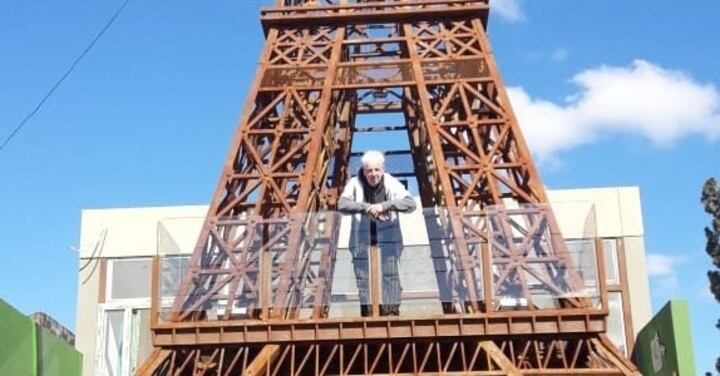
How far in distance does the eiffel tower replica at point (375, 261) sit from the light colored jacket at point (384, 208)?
0.50 metres

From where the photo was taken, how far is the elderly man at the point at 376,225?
1250 centimetres

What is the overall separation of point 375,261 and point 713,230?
62.7ft

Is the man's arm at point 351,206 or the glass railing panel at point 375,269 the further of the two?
the glass railing panel at point 375,269

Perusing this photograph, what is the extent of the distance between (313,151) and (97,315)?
948 cm

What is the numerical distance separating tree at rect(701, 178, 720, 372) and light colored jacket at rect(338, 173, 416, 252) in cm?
1748

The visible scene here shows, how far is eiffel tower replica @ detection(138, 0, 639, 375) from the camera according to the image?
13367 mm

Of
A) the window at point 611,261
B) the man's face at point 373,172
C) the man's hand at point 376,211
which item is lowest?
the man's hand at point 376,211

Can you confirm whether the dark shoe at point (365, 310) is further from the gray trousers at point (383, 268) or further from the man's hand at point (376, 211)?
the man's hand at point (376, 211)

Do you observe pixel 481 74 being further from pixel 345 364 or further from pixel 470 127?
pixel 345 364

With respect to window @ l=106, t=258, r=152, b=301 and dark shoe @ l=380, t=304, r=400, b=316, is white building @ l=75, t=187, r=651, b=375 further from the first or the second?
dark shoe @ l=380, t=304, r=400, b=316

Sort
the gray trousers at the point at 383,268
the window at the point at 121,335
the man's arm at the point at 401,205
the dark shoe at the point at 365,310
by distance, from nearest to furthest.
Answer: the man's arm at the point at 401,205
the gray trousers at the point at 383,268
the dark shoe at the point at 365,310
the window at the point at 121,335

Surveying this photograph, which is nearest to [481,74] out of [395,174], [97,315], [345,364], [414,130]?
[414,130]

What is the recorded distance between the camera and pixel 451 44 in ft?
60.3

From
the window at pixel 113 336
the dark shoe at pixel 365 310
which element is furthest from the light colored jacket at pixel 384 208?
the window at pixel 113 336
